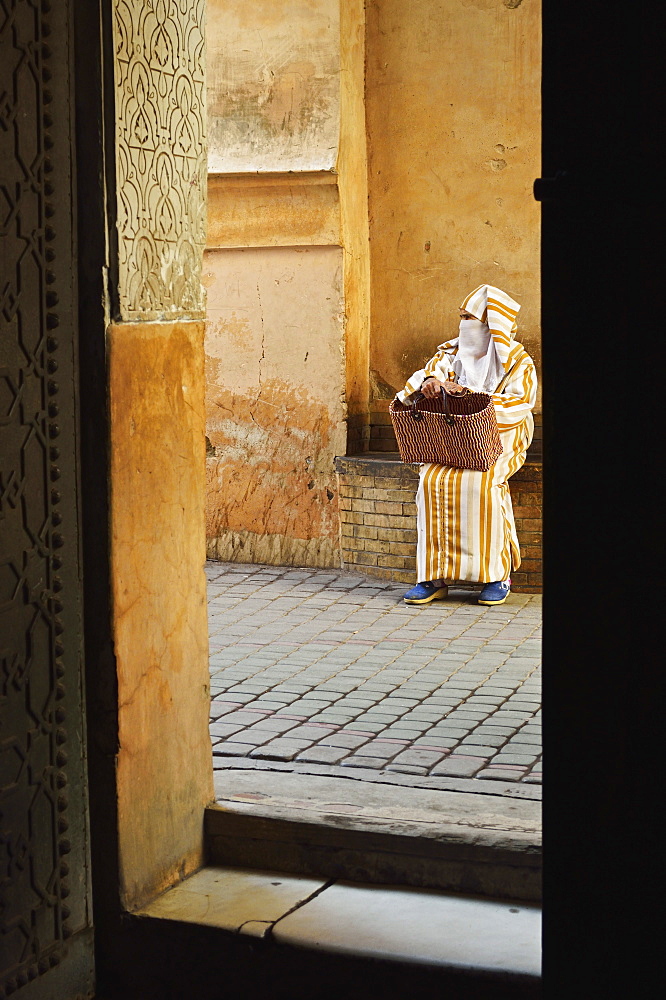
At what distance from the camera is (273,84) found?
313 inches

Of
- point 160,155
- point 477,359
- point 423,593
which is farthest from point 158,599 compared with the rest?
point 477,359

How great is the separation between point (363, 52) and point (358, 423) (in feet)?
7.40

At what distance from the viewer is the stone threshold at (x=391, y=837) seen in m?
3.23

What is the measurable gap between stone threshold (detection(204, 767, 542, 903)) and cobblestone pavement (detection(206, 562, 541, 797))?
17.2 inches

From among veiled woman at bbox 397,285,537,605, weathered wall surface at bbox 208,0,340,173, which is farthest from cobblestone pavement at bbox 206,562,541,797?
weathered wall surface at bbox 208,0,340,173

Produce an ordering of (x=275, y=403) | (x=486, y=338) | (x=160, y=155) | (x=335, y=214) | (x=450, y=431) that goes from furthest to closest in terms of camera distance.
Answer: (x=275, y=403) < (x=335, y=214) < (x=486, y=338) < (x=450, y=431) < (x=160, y=155)

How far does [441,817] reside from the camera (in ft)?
11.3

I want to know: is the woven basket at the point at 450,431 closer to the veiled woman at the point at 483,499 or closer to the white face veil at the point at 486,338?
the veiled woman at the point at 483,499

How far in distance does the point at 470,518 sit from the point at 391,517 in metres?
0.67

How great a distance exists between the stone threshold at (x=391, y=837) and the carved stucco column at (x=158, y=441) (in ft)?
0.43

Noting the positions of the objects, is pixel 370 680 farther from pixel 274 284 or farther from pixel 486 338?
pixel 274 284
